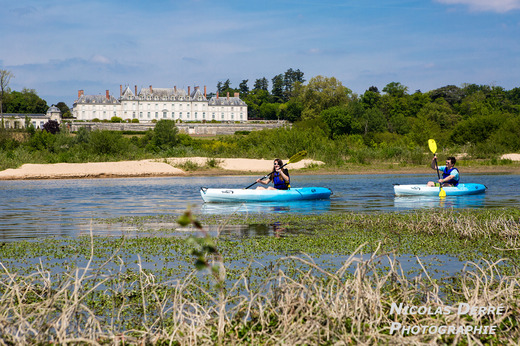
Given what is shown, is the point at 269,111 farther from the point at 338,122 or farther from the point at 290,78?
the point at 338,122

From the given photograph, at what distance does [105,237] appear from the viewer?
11.7 metres

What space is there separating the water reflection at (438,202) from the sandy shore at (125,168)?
63.5ft

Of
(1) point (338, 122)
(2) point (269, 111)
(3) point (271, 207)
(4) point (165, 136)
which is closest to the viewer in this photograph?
(3) point (271, 207)

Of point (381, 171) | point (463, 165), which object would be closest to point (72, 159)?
point (381, 171)

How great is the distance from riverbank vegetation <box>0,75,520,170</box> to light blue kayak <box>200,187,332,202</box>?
22.0 metres

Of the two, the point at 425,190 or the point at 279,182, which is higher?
the point at 279,182

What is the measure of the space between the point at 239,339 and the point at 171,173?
34.4 metres

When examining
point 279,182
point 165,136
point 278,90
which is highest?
point 278,90

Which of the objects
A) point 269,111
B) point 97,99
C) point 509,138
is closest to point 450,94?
point 269,111

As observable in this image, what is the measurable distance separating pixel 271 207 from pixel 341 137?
128 feet

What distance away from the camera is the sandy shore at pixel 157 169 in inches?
1484

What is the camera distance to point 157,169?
39312mm

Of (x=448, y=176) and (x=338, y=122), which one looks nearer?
(x=448, y=176)

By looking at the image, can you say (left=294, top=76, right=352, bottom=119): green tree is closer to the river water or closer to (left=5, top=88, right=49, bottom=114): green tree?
(left=5, top=88, right=49, bottom=114): green tree
